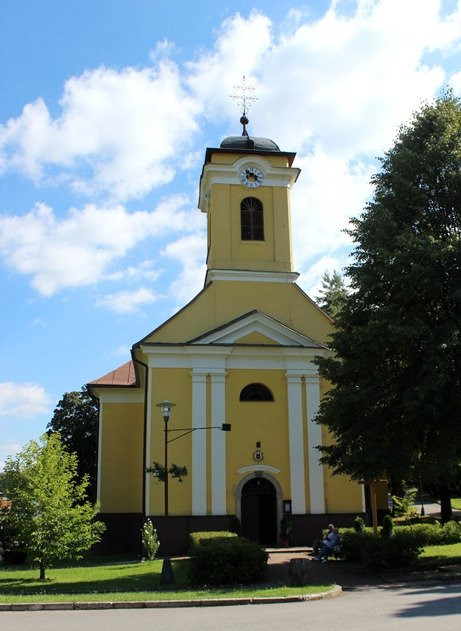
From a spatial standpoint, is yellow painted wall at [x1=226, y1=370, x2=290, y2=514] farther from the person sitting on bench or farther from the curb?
the curb

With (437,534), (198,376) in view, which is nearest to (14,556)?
(198,376)

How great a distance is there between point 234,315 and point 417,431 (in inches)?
408

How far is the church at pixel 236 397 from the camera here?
2392 cm

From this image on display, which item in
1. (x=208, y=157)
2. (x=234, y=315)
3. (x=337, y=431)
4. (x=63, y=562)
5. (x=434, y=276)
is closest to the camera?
(x=434, y=276)

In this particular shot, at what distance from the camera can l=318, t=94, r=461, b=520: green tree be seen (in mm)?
16969

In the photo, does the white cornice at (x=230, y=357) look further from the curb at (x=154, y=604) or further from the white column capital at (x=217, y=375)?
the curb at (x=154, y=604)

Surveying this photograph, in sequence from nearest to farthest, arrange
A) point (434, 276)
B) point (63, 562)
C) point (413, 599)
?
point (413, 599) < point (434, 276) < point (63, 562)

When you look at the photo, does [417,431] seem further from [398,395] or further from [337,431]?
[337,431]

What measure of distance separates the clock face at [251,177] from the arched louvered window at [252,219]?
0.64 m

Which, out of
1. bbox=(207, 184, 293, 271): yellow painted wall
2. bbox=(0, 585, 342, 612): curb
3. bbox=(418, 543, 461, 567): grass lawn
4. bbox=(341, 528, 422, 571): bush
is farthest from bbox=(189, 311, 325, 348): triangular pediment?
bbox=(0, 585, 342, 612): curb

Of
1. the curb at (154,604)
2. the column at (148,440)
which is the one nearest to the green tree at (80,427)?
the column at (148,440)

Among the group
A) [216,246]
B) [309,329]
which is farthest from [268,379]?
[216,246]

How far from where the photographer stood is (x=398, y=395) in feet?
59.5

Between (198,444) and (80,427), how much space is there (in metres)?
22.9
